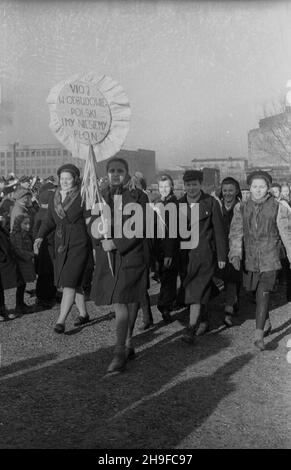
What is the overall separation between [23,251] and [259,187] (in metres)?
3.01

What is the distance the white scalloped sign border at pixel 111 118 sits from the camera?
5.11m

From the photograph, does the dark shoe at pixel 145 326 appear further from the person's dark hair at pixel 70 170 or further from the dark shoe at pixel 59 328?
the person's dark hair at pixel 70 170

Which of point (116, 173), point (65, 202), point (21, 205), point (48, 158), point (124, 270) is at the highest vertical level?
point (48, 158)

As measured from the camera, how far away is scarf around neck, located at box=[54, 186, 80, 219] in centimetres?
586

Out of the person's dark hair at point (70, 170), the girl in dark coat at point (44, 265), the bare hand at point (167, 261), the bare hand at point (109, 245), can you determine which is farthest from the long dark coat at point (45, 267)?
the bare hand at point (109, 245)

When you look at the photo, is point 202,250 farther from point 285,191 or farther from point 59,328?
point 285,191

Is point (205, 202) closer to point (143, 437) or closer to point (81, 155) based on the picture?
point (81, 155)

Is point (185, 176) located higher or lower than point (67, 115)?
lower

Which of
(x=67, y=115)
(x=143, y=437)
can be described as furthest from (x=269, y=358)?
(x=67, y=115)

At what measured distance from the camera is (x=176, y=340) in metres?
5.69

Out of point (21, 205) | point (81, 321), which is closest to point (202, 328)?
point (81, 321)

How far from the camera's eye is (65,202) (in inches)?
232

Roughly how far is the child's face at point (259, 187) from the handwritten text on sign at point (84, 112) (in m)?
1.46
